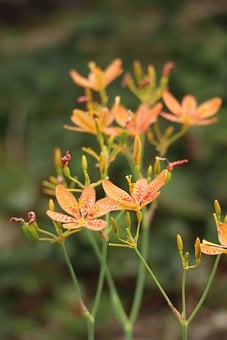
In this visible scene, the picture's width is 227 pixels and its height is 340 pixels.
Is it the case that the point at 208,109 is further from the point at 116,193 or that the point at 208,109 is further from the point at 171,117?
the point at 116,193

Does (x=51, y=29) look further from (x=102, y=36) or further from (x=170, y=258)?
(x=170, y=258)

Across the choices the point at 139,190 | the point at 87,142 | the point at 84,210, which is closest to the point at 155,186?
the point at 139,190

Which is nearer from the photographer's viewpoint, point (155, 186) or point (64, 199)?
point (155, 186)

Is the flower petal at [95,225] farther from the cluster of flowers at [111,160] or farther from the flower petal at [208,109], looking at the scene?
the flower petal at [208,109]

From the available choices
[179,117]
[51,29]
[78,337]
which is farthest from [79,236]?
[51,29]

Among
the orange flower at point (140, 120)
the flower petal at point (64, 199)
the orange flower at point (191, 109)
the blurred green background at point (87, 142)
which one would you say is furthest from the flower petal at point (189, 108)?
the blurred green background at point (87, 142)
